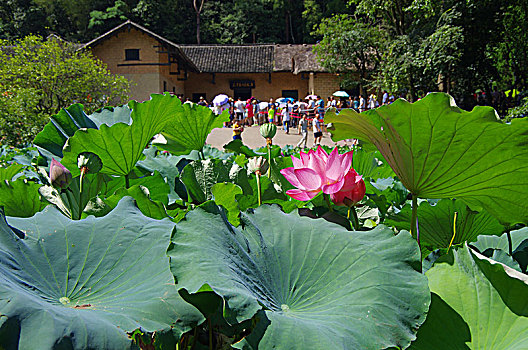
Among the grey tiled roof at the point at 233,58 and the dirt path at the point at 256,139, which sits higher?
the grey tiled roof at the point at 233,58

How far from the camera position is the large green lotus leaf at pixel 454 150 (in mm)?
550

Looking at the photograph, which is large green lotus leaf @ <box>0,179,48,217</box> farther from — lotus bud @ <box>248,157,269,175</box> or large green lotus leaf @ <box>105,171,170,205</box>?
lotus bud @ <box>248,157,269,175</box>

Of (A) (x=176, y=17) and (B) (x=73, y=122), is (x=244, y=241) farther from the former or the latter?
(A) (x=176, y=17)

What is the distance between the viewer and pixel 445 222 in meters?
0.76

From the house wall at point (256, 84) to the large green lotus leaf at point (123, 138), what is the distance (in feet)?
64.7

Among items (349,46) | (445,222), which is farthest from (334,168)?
(349,46)

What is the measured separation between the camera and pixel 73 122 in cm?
112

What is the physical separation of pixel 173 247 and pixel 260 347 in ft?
0.47

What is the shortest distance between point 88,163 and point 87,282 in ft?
1.23

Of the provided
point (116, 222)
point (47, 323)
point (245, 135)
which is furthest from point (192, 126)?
point (245, 135)

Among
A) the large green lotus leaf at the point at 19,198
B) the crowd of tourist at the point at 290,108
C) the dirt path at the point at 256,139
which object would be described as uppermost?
the large green lotus leaf at the point at 19,198

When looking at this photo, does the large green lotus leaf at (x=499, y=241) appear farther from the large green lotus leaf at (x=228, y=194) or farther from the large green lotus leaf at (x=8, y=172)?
the large green lotus leaf at (x=8, y=172)

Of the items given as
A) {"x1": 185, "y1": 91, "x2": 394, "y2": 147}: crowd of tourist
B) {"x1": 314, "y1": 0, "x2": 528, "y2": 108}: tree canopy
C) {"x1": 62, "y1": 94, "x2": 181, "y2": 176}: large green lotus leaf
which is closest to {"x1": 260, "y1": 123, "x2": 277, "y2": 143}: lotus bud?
{"x1": 62, "y1": 94, "x2": 181, "y2": 176}: large green lotus leaf

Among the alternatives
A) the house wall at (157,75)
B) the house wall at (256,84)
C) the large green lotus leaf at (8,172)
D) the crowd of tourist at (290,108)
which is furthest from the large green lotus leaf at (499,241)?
the house wall at (256,84)
